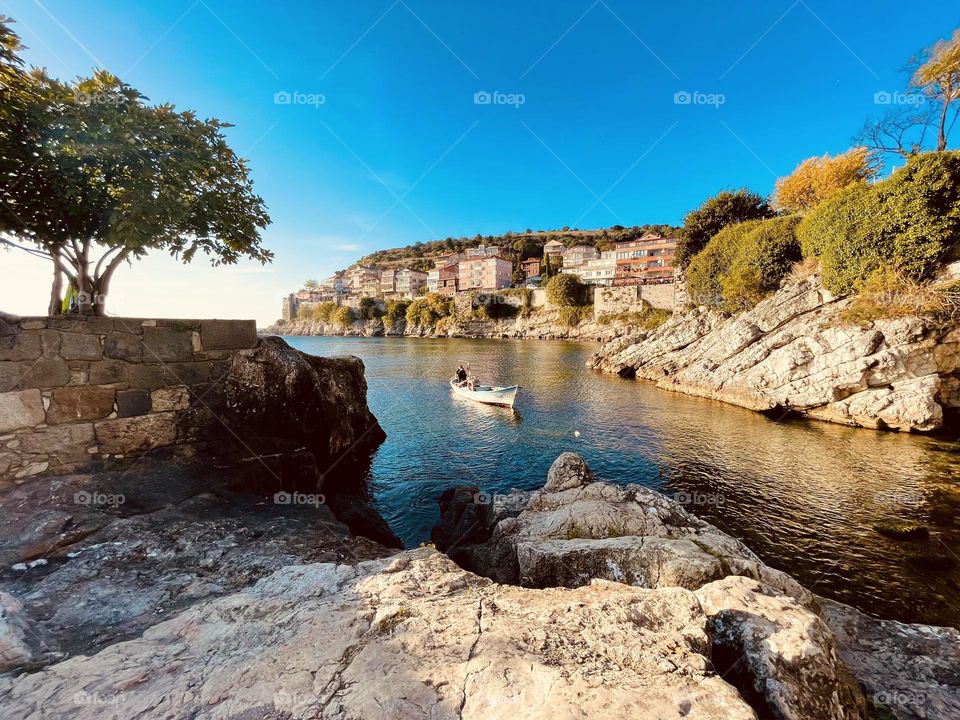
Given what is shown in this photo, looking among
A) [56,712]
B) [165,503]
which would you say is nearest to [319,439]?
[165,503]

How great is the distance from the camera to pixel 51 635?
12.2 feet

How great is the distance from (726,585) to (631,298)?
75.9 meters

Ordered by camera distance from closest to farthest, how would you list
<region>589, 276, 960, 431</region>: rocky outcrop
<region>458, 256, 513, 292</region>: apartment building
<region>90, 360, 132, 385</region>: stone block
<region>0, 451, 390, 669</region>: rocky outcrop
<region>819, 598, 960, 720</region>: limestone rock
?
<region>0, 451, 390, 669</region>: rocky outcrop → <region>819, 598, 960, 720</region>: limestone rock → <region>90, 360, 132, 385</region>: stone block → <region>589, 276, 960, 431</region>: rocky outcrop → <region>458, 256, 513, 292</region>: apartment building

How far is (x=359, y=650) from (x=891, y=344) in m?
27.4

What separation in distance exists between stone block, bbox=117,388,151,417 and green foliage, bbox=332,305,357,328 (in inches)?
4775

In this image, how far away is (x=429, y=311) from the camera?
104000 mm

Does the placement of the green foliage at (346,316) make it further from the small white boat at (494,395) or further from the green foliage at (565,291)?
the small white boat at (494,395)
